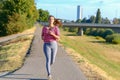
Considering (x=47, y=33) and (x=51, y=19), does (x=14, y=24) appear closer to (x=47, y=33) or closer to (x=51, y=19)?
(x=47, y=33)

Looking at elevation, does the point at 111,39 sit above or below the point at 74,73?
below

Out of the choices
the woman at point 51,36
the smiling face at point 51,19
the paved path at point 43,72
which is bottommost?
the paved path at point 43,72

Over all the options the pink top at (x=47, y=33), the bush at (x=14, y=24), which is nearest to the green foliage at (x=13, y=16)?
the bush at (x=14, y=24)

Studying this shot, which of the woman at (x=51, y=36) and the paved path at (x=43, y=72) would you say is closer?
the woman at (x=51, y=36)

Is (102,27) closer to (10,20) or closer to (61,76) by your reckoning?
(10,20)

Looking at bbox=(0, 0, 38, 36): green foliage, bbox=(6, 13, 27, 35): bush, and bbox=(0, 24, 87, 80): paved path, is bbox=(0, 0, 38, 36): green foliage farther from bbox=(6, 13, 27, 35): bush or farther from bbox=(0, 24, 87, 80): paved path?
bbox=(0, 24, 87, 80): paved path

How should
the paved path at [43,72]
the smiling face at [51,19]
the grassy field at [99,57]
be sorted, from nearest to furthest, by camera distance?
the smiling face at [51,19], the paved path at [43,72], the grassy field at [99,57]

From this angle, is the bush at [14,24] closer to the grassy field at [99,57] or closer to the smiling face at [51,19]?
the grassy field at [99,57]

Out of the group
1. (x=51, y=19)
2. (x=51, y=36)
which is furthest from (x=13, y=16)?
(x=51, y=19)

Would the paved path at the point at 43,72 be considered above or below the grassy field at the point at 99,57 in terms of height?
above

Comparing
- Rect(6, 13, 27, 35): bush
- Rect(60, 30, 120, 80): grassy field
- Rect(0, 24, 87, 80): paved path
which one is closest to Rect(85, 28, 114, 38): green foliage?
Rect(6, 13, 27, 35): bush

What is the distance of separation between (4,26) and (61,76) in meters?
43.5

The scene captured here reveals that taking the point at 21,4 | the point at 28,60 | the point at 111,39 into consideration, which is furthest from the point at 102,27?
the point at 28,60

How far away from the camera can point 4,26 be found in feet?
182
